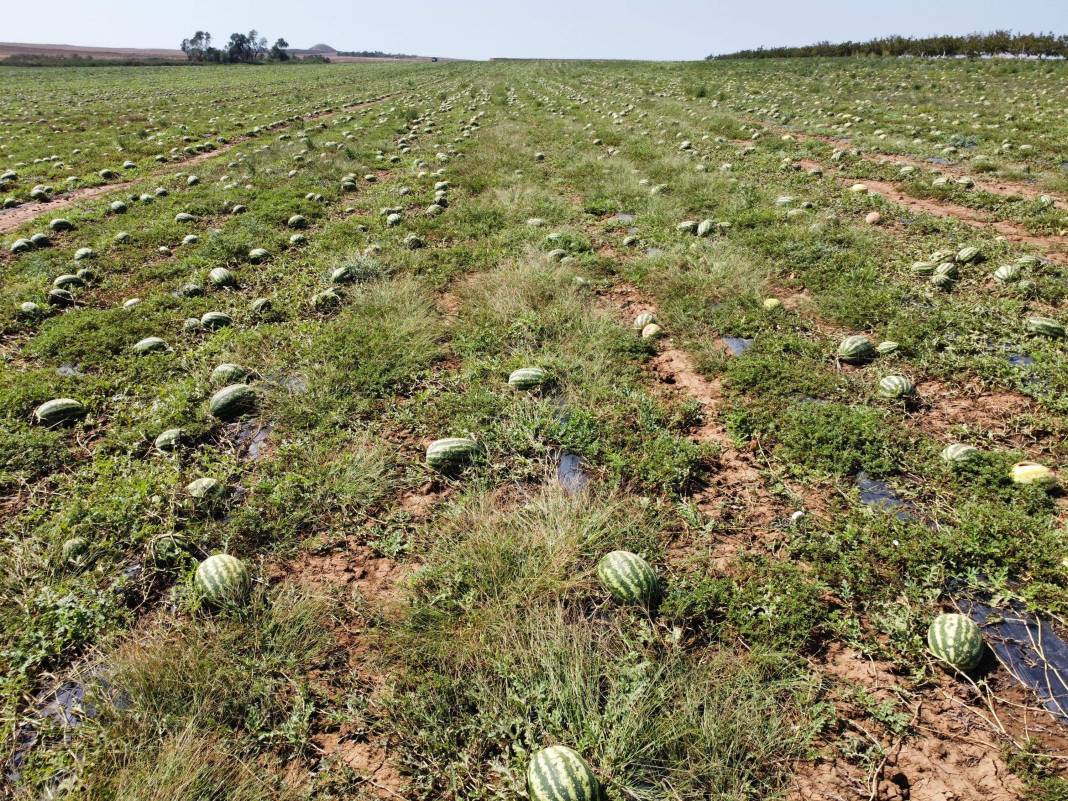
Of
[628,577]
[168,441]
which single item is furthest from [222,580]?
[628,577]

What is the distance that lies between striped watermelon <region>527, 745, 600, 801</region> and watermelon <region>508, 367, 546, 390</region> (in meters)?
3.10

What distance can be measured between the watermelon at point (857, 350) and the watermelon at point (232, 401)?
18.5 ft

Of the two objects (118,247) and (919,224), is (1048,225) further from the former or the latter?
(118,247)

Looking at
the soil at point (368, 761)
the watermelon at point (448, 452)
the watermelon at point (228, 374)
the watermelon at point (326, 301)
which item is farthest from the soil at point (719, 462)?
the watermelon at point (228, 374)

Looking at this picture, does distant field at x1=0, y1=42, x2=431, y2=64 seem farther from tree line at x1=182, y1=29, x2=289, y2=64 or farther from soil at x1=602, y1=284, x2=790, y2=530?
soil at x1=602, y1=284, x2=790, y2=530

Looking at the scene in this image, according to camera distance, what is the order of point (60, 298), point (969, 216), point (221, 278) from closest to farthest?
point (60, 298) < point (221, 278) < point (969, 216)

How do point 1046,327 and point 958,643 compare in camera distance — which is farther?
point 1046,327

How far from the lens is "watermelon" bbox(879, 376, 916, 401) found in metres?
4.40

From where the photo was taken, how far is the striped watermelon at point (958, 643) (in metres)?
2.60

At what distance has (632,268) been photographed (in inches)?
284

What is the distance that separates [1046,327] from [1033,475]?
2452 mm

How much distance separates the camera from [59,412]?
4559 millimetres

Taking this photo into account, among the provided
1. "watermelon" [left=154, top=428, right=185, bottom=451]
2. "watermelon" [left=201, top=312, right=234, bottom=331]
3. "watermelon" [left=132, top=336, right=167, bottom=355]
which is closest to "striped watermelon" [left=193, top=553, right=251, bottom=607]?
"watermelon" [left=154, top=428, right=185, bottom=451]

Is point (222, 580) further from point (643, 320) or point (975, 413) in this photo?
point (975, 413)
